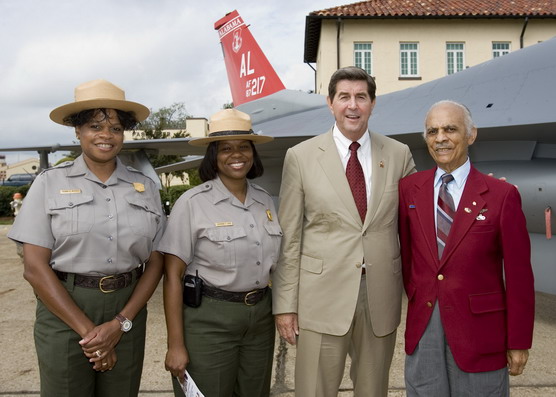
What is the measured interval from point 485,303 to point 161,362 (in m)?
2.84

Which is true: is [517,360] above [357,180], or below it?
below

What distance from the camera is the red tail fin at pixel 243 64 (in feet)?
32.8

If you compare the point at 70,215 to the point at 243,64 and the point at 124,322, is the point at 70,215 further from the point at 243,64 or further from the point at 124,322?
the point at 243,64

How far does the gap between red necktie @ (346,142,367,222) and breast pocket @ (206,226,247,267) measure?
635mm

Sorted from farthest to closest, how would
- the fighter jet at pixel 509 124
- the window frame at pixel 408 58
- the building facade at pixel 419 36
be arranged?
the window frame at pixel 408 58
the building facade at pixel 419 36
the fighter jet at pixel 509 124

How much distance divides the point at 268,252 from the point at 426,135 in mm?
938

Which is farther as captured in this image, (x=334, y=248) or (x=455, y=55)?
(x=455, y=55)

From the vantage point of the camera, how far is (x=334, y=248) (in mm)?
2217

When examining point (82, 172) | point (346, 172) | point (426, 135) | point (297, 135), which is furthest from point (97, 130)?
point (297, 135)

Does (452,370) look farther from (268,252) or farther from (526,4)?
(526,4)

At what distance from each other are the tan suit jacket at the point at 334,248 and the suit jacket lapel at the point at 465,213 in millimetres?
370

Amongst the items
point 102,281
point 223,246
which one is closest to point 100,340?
point 102,281

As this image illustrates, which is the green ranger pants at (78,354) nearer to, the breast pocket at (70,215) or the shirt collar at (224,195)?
the breast pocket at (70,215)

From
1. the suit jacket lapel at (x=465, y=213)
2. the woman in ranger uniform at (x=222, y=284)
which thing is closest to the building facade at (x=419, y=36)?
the woman in ranger uniform at (x=222, y=284)
